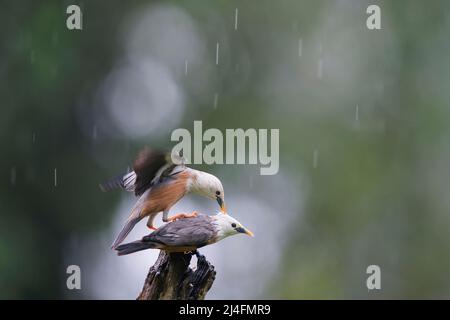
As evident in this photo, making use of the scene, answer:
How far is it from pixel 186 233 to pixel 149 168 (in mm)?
418

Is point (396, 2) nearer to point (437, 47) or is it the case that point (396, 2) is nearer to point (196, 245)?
point (437, 47)

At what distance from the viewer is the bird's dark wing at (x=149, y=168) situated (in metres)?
4.97

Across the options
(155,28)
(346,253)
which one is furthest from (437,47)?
(155,28)

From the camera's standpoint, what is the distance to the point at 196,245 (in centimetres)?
497

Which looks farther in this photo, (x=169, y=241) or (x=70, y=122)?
(x=70, y=122)

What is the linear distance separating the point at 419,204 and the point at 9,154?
628 cm

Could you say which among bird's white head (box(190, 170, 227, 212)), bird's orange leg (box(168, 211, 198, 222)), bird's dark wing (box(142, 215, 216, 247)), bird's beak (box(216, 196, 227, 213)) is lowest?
bird's dark wing (box(142, 215, 216, 247))

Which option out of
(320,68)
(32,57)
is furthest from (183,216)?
(320,68)

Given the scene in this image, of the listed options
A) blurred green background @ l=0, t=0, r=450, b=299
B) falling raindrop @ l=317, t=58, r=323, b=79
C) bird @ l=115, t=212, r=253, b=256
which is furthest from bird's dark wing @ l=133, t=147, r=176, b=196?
falling raindrop @ l=317, t=58, r=323, b=79

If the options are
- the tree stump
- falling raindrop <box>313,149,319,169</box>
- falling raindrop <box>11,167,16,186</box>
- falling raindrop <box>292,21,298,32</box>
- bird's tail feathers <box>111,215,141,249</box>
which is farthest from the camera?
falling raindrop <box>292,21,298,32</box>

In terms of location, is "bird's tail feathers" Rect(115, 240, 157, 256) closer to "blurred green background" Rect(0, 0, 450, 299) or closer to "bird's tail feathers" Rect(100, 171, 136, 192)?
"bird's tail feathers" Rect(100, 171, 136, 192)

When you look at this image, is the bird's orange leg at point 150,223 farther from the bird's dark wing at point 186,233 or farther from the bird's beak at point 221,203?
the bird's beak at point 221,203

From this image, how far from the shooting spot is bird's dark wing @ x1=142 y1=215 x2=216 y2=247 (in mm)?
4906

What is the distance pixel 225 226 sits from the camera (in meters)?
5.09
